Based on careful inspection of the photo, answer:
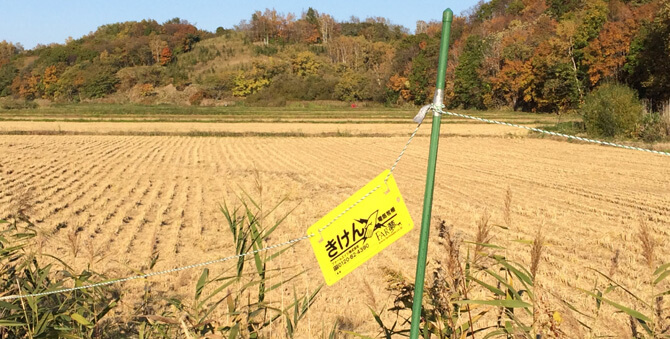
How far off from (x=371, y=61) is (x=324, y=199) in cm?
8688

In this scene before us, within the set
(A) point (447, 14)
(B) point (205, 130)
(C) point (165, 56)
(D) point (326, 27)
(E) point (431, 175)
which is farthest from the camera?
(D) point (326, 27)

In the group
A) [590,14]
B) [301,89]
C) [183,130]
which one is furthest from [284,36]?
[183,130]

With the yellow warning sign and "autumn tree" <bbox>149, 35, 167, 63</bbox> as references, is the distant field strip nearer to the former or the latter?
the yellow warning sign

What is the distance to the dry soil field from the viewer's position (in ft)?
22.1

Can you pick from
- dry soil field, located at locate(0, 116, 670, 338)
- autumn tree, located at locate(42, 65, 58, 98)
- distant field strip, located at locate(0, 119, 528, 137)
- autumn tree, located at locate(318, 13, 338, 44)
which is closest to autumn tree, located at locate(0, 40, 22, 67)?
autumn tree, located at locate(42, 65, 58, 98)

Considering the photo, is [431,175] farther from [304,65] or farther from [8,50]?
[8,50]

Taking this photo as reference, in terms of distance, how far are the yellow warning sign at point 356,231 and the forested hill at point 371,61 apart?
109 ft

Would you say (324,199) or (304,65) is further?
(304,65)

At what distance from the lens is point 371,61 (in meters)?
97.2

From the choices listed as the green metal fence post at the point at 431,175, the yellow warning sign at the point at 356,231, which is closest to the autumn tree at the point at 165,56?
the yellow warning sign at the point at 356,231

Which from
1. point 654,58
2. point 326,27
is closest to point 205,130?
point 654,58

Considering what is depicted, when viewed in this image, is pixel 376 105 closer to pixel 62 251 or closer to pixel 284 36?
pixel 284 36

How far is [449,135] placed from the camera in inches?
1305

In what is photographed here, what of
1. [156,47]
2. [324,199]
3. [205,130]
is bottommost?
[205,130]
